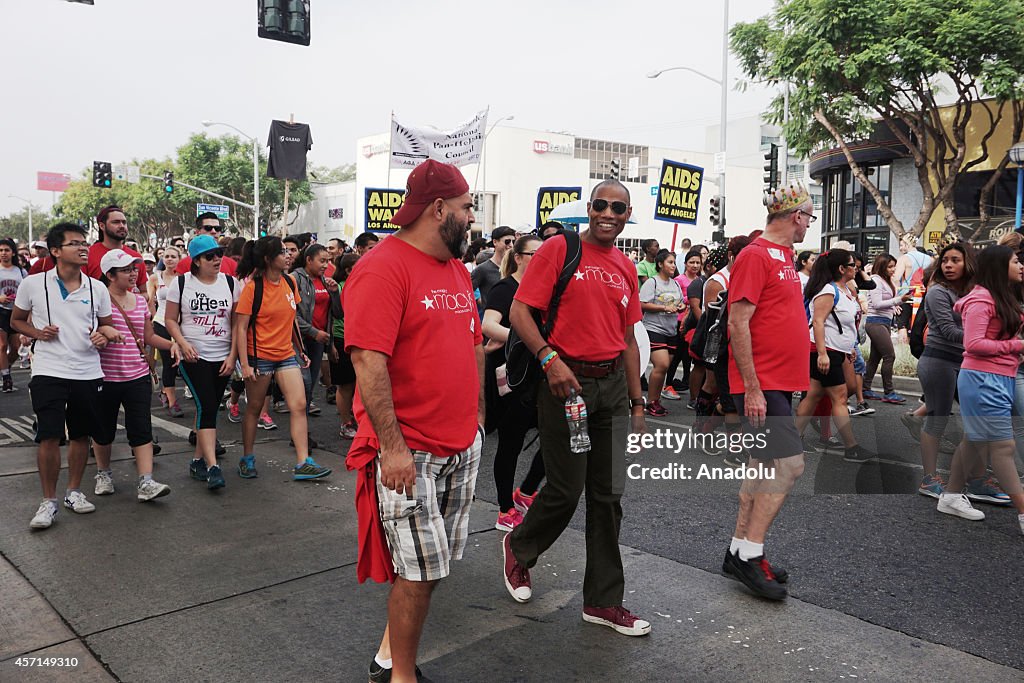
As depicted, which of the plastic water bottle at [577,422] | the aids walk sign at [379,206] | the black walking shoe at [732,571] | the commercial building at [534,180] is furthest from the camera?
the commercial building at [534,180]

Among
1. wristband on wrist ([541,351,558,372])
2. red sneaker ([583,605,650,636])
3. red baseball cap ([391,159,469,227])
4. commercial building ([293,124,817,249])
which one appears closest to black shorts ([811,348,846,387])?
red sneaker ([583,605,650,636])

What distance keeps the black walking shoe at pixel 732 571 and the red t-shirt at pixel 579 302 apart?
1.23 m

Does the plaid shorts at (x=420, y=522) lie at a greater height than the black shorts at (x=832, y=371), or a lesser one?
lesser

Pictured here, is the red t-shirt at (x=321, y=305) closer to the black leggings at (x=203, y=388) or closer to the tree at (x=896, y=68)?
the black leggings at (x=203, y=388)

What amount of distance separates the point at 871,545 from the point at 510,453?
215cm

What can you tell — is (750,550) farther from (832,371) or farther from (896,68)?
(896,68)

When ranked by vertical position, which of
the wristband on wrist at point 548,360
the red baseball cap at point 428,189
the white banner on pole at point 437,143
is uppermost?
the white banner on pole at point 437,143

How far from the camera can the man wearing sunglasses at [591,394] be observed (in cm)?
360

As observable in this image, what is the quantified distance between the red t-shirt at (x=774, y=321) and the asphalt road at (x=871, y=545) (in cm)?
81

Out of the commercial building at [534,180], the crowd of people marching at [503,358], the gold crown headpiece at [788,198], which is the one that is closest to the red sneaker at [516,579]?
the crowd of people marching at [503,358]

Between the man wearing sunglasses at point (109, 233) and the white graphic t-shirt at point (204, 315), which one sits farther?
the man wearing sunglasses at point (109, 233)

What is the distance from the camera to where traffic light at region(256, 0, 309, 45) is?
9.46 meters

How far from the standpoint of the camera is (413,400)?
2.85 metres

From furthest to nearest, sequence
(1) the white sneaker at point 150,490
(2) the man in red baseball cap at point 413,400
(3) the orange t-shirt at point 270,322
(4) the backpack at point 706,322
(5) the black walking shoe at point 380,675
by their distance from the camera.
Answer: (4) the backpack at point 706,322
(3) the orange t-shirt at point 270,322
(1) the white sneaker at point 150,490
(5) the black walking shoe at point 380,675
(2) the man in red baseball cap at point 413,400
